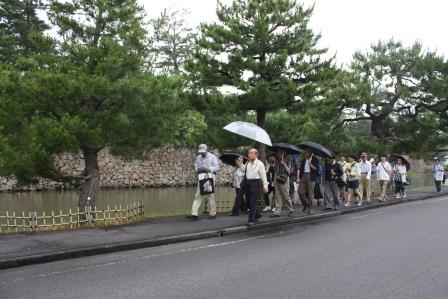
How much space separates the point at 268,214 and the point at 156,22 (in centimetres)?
2743

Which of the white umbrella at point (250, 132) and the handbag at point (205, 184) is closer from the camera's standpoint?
the handbag at point (205, 184)

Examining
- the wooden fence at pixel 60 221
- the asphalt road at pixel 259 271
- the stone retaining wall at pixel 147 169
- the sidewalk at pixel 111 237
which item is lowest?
the asphalt road at pixel 259 271

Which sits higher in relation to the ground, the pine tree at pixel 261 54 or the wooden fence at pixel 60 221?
the pine tree at pixel 261 54

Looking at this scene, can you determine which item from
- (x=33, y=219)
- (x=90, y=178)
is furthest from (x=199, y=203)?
(x=33, y=219)

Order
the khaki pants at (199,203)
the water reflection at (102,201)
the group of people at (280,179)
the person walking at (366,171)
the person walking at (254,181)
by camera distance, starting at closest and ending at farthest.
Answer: the person walking at (254,181), the group of people at (280,179), the khaki pants at (199,203), the person walking at (366,171), the water reflection at (102,201)

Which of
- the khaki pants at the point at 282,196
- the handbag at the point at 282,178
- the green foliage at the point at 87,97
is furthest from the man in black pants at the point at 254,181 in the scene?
the green foliage at the point at 87,97

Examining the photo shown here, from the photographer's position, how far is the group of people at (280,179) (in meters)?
11.8

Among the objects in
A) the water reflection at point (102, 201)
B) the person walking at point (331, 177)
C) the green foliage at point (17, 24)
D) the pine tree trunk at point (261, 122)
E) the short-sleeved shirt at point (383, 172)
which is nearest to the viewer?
the person walking at point (331, 177)

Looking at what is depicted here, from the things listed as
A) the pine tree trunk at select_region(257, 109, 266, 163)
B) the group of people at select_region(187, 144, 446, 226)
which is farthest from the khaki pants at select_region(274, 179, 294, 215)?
the pine tree trunk at select_region(257, 109, 266, 163)

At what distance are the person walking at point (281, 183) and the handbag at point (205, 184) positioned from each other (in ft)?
7.17

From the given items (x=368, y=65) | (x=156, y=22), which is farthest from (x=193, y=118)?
(x=368, y=65)

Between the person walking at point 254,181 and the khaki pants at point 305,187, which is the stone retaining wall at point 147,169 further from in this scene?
the person walking at point 254,181

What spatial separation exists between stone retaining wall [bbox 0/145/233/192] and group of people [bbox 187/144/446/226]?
52.8 ft

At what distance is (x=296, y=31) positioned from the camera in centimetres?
1592
